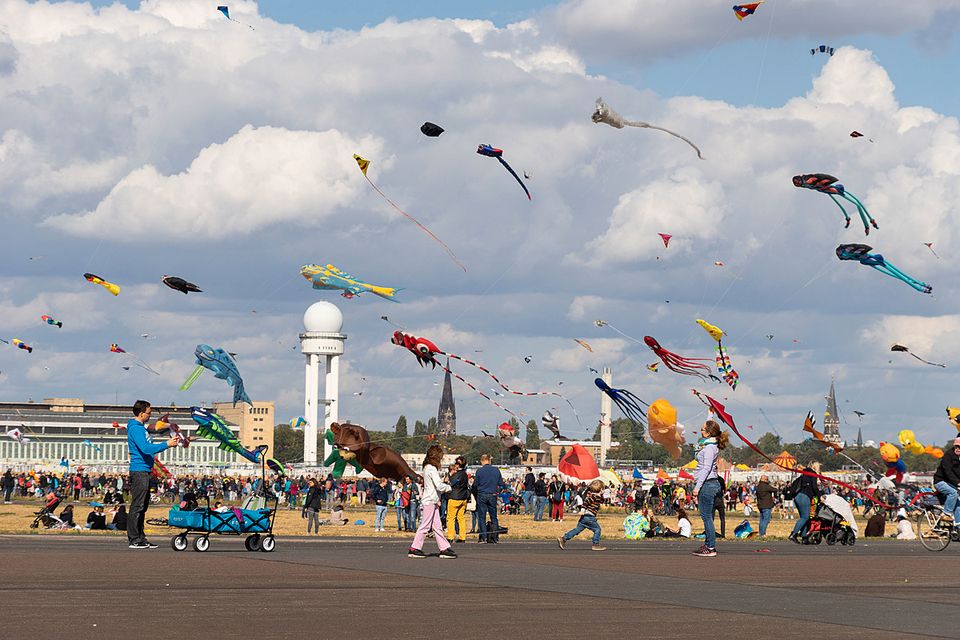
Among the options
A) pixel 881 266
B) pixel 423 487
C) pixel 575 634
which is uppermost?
pixel 881 266

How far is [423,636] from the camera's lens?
9.85 m

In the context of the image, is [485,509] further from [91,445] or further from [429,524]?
[91,445]

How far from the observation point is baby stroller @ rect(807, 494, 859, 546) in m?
26.6

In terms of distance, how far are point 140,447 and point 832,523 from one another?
13.8 metres

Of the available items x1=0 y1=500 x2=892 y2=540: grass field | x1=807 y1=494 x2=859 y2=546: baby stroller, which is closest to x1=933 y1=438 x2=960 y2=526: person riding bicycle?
x1=807 y1=494 x2=859 y2=546: baby stroller

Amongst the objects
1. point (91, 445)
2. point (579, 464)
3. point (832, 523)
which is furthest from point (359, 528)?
point (91, 445)

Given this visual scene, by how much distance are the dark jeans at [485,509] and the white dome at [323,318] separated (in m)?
146

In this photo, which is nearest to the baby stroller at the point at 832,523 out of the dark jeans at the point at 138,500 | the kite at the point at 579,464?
the kite at the point at 579,464

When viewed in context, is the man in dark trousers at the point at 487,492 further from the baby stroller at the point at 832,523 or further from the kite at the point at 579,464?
the kite at the point at 579,464

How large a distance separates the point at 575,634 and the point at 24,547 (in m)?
13.5

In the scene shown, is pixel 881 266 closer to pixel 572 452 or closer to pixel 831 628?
pixel 572 452

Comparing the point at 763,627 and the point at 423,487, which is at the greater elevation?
the point at 423,487

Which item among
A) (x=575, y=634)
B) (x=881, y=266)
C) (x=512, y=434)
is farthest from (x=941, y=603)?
(x=512, y=434)

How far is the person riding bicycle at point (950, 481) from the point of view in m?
23.0
